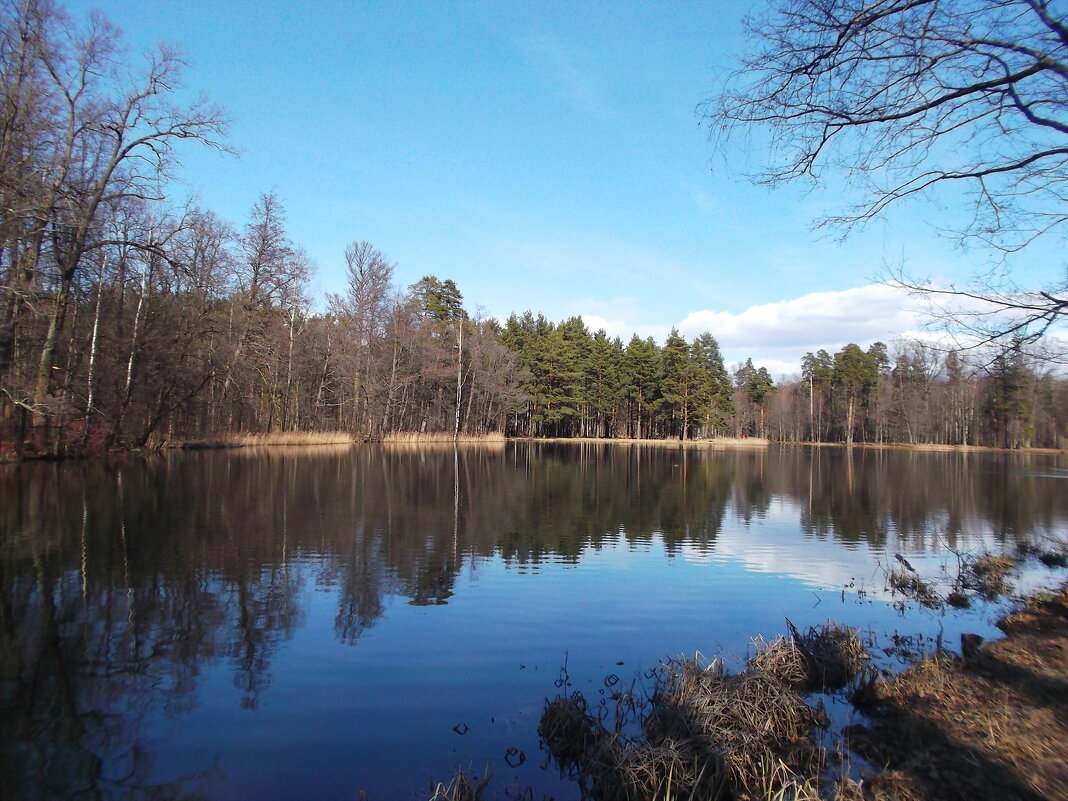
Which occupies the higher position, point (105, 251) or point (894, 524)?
point (105, 251)

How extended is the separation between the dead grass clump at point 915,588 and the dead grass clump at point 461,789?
28.3ft

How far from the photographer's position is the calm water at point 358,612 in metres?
4.72

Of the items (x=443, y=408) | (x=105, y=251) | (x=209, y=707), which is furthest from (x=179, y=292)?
(x=209, y=707)

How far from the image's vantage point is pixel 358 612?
27.2 ft

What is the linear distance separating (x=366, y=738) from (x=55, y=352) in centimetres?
2615

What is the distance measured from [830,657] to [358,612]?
5.73 metres

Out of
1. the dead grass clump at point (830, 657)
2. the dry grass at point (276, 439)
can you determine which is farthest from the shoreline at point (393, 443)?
the dead grass clump at point (830, 657)

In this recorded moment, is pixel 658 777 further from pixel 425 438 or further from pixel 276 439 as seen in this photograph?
pixel 425 438

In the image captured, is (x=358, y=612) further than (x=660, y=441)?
No

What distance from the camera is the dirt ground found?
4105 millimetres

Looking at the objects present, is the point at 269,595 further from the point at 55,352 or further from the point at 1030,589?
the point at 55,352

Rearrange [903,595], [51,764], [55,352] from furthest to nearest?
[55,352] → [903,595] → [51,764]

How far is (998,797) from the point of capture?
3945 mm

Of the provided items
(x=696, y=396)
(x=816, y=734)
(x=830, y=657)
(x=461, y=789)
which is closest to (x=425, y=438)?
(x=696, y=396)
